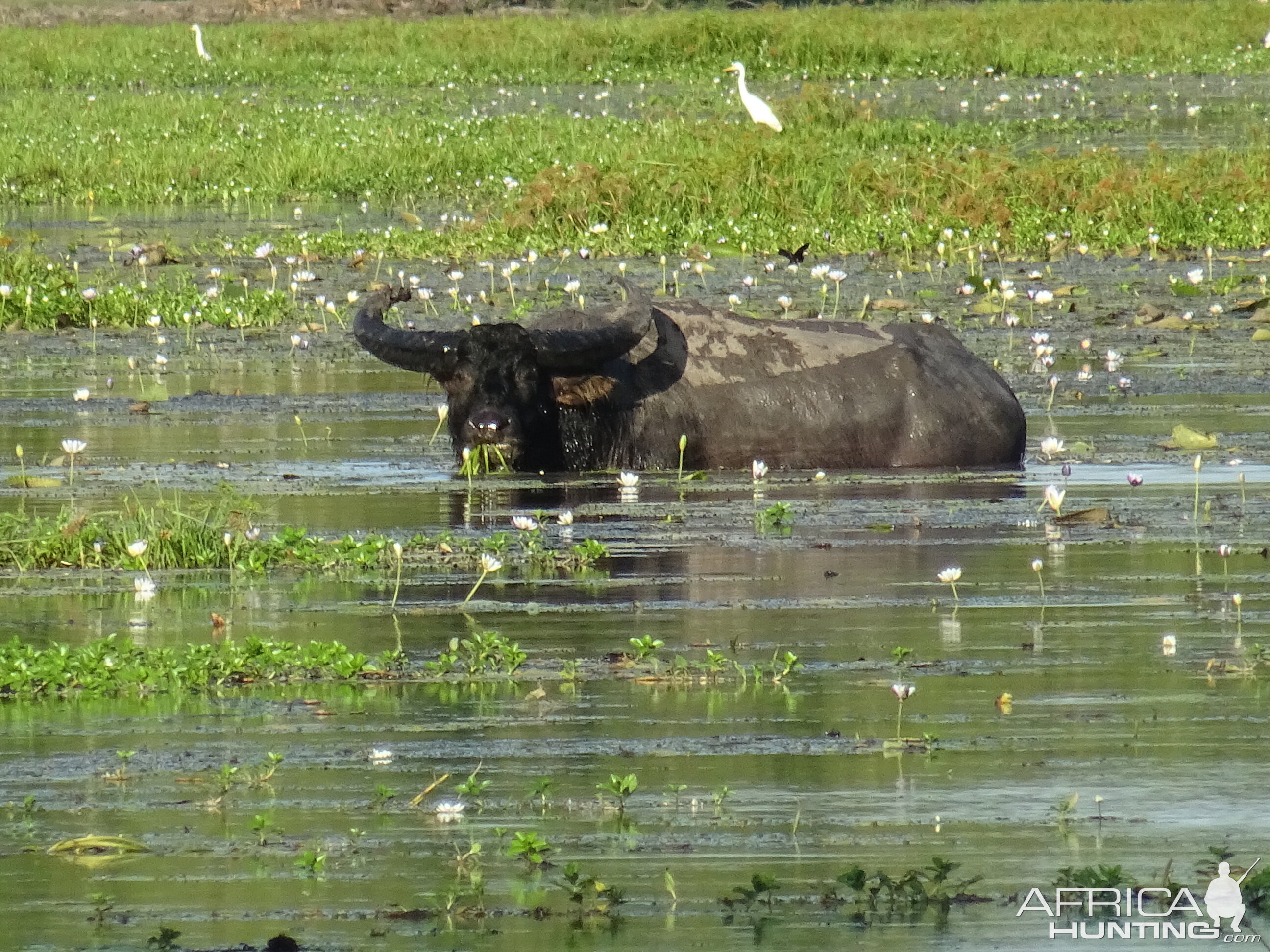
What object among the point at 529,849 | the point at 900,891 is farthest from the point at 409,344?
the point at 900,891

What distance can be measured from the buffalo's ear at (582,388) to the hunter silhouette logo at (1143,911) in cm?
605

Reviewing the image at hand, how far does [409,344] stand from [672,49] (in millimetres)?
28185

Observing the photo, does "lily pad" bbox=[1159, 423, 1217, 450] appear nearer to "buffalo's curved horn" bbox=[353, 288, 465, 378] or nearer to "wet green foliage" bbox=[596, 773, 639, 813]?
"buffalo's curved horn" bbox=[353, 288, 465, 378]

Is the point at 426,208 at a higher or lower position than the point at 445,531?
higher

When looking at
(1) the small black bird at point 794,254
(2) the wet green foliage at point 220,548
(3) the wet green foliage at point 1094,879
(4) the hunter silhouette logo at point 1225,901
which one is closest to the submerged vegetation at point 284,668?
(2) the wet green foliage at point 220,548

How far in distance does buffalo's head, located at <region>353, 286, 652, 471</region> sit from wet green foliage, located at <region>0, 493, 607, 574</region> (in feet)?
7.66

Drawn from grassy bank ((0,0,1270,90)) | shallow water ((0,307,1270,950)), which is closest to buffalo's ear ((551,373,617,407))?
shallow water ((0,307,1270,950))

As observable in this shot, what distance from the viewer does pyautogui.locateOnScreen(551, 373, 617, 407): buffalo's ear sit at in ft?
32.9

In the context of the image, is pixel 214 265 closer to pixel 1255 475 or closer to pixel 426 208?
pixel 426 208

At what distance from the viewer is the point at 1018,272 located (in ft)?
51.1

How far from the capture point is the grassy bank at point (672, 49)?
3538 cm

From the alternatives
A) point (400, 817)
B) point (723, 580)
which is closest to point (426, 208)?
point (723, 580)

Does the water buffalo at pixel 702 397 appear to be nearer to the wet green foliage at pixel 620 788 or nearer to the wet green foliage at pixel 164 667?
the wet green foliage at pixel 164 667

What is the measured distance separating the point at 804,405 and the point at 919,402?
1.66ft
